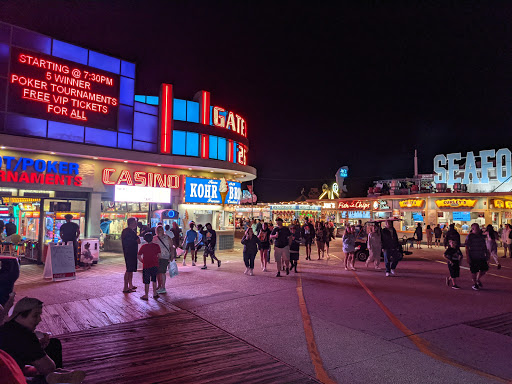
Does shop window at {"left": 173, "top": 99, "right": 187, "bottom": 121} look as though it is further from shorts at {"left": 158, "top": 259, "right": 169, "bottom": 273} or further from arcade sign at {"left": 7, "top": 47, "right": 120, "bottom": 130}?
shorts at {"left": 158, "top": 259, "right": 169, "bottom": 273}

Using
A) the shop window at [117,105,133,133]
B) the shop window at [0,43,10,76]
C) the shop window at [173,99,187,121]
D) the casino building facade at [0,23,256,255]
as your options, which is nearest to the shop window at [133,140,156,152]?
the casino building facade at [0,23,256,255]

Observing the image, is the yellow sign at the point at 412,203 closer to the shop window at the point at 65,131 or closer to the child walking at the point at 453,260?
the child walking at the point at 453,260

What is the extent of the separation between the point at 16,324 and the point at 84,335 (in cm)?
315

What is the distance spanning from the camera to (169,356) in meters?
5.13

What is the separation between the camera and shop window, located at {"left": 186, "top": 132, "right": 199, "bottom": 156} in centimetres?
2077

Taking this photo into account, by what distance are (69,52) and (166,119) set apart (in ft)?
17.6

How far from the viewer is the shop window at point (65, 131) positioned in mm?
15250

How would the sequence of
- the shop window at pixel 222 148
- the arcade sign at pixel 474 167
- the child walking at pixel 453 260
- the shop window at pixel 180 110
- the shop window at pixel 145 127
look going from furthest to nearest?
the arcade sign at pixel 474 167 < the shop window at pixel 222 148 < the shop window at pixel 180 110 < the shop window at pixel 145 127 < the child walking at pixel 453 260

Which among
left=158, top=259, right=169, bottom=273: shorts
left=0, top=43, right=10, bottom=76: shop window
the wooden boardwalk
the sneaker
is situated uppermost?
left=0, top=43, right=10, bottom=76: shop window

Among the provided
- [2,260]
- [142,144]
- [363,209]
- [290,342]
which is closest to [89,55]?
[142,144]

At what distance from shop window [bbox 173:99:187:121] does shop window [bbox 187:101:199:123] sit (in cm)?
26

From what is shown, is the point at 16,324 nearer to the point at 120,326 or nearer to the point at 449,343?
the point at 120,326

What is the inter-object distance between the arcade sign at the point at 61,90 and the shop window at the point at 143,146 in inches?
53.8

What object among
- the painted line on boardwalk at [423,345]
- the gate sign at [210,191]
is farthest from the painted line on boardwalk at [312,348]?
the gate sign at [210,191]
